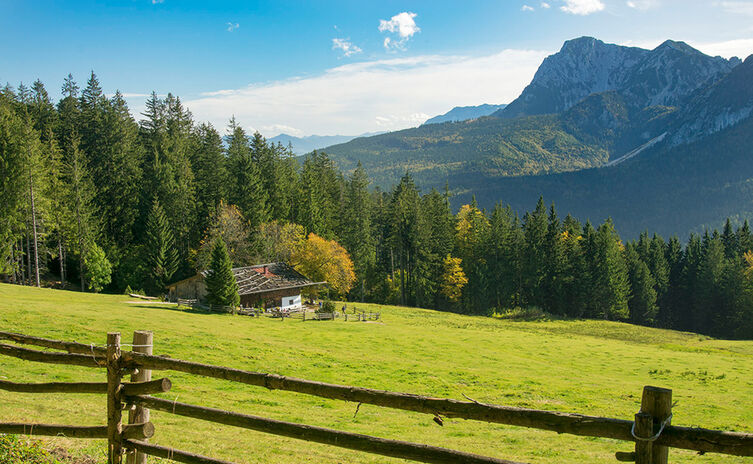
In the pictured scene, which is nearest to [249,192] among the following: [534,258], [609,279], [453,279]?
[453,279]

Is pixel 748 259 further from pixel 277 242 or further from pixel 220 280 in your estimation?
pixel 220 280

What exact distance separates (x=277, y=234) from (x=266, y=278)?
45.1 feet

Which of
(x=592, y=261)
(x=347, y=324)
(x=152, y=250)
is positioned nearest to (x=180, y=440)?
(x=347, y=324)

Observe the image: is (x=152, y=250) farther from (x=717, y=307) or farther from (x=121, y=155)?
(x=717, y=307)

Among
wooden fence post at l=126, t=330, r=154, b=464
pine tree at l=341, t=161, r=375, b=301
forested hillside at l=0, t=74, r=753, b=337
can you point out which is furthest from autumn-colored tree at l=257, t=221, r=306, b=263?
wooden fence post at l=126, t=330, r=154, b=464

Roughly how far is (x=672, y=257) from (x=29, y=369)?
345ft

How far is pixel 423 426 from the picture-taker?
14.9 m

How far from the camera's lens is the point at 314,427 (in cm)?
595

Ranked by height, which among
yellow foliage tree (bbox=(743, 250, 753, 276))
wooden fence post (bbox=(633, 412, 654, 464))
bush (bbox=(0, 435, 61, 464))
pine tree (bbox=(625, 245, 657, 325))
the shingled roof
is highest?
wooden fence post (bbox=(633, 412, 654, 464))

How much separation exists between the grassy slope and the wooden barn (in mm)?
9349

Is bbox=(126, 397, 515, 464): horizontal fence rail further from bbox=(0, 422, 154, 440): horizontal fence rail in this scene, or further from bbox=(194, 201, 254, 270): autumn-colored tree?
bbox=(194, 201, 254, 270): autumn-colored tree

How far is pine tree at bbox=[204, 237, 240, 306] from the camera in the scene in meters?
45.4

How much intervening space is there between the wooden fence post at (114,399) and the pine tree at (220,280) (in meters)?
40.1

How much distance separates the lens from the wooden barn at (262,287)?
52.3 meters
